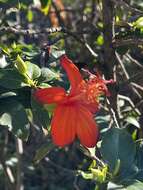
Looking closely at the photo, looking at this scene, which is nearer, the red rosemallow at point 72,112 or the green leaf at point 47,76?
the red rosemallow at point 72,112

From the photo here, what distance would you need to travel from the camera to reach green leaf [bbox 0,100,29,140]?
1.16 metres

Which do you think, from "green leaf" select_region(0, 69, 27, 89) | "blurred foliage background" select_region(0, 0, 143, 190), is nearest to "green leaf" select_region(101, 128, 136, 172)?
"blurred foliage background" select_region(0, 0, 143, 190)

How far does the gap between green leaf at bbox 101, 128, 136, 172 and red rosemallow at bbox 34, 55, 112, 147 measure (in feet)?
0.17

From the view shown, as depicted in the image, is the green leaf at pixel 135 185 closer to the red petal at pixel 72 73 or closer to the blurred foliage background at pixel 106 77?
the blurred foliage background at pixel 106 77

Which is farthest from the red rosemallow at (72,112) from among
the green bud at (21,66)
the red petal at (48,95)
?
the green bud at (21,66)

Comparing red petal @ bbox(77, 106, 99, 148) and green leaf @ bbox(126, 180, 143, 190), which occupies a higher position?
red petal @ bbox(77, 106, 99, 148)

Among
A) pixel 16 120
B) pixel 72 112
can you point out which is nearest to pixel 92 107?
pixel 72 112

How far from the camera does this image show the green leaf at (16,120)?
3.80 ft

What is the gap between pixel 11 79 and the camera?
3.94 feet

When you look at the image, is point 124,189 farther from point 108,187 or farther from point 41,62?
point 41,62

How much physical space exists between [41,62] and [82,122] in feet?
1.02

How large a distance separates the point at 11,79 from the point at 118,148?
0.98ft

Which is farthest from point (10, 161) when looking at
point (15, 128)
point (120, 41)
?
point (15, 128)

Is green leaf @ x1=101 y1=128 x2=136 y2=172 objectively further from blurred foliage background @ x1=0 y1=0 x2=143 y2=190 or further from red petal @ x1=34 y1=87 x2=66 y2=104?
red petal @ x1=34 y1=87 x2=66 y2=104
